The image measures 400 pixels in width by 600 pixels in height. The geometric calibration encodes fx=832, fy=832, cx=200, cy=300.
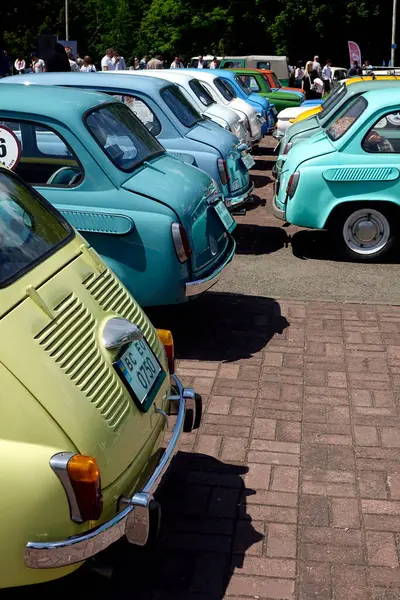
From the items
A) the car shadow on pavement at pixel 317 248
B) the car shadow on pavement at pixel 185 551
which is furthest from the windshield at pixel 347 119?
the car shadow on pavement at pixel 185 551

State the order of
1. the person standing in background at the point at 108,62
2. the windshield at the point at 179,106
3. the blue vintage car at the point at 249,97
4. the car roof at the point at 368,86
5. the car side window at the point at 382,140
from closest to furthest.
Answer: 1. the car side window at the point at 382,140
2. the windshield at the point at 179,106
3. the car roof at the point at 368,86
4. the blue vintage car at the point at 249,97
5. the person standing in background at the point at 108,62

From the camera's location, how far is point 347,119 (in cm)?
869

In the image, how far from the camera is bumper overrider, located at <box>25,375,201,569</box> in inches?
107

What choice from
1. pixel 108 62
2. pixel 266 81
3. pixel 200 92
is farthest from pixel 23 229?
pixel 108 62

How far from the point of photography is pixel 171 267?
18.7 ft

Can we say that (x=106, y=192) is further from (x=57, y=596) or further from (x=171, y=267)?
(x=57, y=596)

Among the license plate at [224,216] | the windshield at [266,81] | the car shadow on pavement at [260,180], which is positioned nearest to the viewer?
the license plate at [224,216]

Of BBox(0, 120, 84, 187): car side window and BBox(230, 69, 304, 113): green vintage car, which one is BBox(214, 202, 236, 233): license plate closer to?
BBox(0, 120, 84, 187): car side window

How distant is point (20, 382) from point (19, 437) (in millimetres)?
188

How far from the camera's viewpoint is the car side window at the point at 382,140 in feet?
27.0

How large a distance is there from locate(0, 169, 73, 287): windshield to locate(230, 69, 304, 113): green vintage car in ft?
55.8

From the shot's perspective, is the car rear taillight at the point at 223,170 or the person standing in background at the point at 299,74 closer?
the car rear taillight at the point at 223,170

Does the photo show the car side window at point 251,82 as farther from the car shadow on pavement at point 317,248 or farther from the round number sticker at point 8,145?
the round number sticker at point 8,145

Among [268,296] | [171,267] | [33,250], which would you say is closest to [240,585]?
[33,250]
